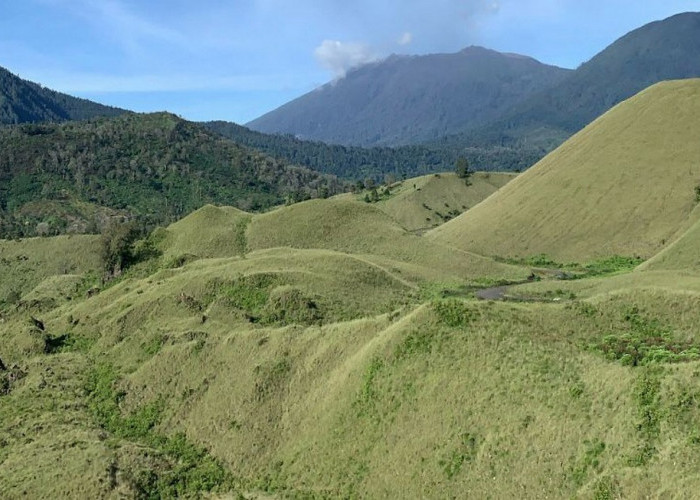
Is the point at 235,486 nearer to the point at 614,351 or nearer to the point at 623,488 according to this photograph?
the point at 623,488

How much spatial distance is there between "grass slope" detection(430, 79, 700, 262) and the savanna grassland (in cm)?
1250

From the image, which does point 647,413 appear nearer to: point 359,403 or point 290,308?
point 359,403

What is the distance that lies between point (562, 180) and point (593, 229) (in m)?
19.7

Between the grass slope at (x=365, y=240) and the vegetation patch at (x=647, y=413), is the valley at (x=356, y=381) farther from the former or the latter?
the grass slope at (x=365, y=240)

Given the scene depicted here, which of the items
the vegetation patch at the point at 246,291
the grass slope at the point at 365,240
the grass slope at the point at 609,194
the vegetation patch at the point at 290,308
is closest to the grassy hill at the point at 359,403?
the vegetation patch at the point at 290,308

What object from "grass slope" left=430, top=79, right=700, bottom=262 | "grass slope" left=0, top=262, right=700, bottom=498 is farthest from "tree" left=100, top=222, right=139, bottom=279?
"grass slope" left=430, top=79, right=700, bottom=262

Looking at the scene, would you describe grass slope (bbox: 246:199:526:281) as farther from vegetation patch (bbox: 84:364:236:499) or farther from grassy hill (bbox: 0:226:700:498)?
vegetation patch (bbox: 84:364:236:499)

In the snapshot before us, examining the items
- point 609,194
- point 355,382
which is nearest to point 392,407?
point 355,382

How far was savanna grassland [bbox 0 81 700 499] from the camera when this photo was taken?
2878 centimetres

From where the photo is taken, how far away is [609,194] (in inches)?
4486

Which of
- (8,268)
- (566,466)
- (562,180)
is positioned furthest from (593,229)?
(8,268)

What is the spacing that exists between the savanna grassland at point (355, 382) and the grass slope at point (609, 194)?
1250 centimetres

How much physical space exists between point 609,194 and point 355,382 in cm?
8952

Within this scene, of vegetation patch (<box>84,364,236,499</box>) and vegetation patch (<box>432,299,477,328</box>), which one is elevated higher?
vegetation patch (<box>432,299,477,328</box>)
